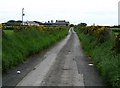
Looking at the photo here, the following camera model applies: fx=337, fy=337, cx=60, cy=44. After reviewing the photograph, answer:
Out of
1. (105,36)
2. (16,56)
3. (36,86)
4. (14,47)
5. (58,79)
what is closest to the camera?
(36,86)

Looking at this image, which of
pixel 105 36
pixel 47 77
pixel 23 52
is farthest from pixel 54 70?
pixel 105 36

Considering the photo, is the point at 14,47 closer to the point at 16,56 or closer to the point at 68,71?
the point at 16,56

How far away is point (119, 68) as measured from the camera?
39.3 ft

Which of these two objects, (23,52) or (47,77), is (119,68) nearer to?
(47,77)

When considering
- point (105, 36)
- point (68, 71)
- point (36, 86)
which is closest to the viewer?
point (36, 86)

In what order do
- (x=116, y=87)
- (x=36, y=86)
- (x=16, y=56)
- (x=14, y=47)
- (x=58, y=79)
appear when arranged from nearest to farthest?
(x=116, y=87)
(x=36, y=86)
(x=58, y=79)
(x=16, y=56)
(x=14, y=47)

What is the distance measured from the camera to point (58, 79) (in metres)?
13.1

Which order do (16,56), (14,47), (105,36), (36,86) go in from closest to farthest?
(36,86), (16,56), (14,47), (105,36)

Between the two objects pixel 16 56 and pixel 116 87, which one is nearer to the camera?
pixel 116 87

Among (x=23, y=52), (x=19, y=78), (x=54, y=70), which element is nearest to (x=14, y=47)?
(x=23, y=52)

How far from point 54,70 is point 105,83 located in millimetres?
3924

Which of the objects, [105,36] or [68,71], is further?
[105,36]

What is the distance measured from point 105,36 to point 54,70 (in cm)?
994

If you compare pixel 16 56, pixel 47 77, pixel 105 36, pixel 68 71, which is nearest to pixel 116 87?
pixel 47 77
